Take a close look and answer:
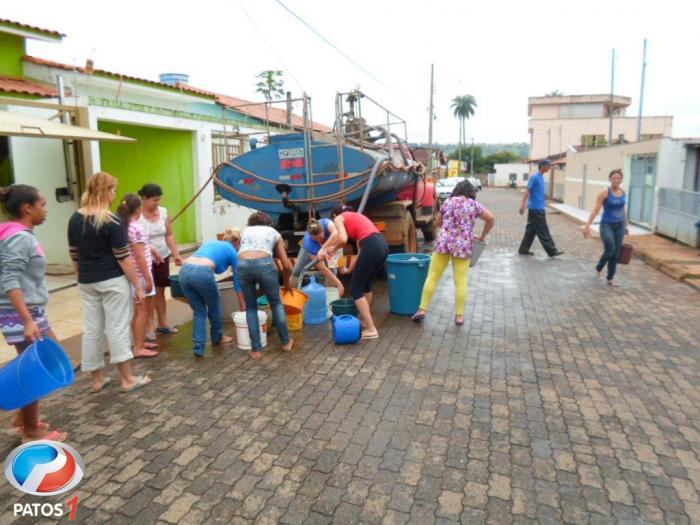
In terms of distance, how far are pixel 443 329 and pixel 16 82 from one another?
8.15 metres

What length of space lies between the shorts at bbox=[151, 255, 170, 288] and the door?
11916mm

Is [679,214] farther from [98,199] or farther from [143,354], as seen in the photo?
[98,199]

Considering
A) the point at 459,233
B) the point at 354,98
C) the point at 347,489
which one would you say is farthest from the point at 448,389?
the point at 354,98

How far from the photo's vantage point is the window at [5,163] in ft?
26.3

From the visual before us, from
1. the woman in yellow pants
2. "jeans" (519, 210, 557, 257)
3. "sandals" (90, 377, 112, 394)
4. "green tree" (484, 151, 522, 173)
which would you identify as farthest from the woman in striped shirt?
"green tree" (484, 151, 522, 173)

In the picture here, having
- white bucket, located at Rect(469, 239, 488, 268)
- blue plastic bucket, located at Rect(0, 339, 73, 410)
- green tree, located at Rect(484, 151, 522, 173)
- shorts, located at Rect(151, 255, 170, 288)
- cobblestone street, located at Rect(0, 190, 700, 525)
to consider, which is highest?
green tree, located at Rect(484, 151, 522, 173)

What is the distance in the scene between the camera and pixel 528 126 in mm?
50969

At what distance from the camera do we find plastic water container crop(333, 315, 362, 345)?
5250 millimetres

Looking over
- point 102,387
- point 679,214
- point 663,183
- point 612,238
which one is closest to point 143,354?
point 102,387

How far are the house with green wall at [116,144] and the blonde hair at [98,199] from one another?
415 centimetres

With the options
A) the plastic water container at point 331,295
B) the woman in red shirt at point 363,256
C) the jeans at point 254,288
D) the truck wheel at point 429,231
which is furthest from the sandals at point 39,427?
the truck wheel at point 429,231

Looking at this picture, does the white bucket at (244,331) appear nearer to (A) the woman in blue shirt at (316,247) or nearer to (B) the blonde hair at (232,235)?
(B) the blonde hair at (232,235)

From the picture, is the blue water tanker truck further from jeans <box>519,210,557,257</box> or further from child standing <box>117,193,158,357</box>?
jeans <box>519,210,557,257</box>

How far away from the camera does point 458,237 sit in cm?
585
